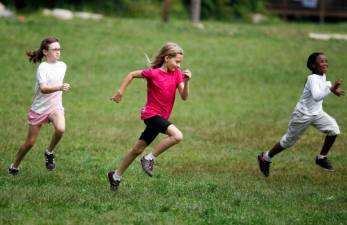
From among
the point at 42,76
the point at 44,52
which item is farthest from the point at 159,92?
the point at 44,52

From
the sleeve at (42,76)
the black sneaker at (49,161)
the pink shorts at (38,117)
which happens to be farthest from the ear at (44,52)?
the black sneaker at (49,161)

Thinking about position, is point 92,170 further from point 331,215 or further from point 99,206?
point 331,215

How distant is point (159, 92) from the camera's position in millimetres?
9688

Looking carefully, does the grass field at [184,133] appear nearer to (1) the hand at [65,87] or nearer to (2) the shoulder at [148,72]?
(1) the hand at [65,87]

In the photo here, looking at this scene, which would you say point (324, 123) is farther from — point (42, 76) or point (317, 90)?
point (42, 76)

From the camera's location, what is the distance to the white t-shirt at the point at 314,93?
11188 millimetres

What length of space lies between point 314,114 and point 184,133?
212 inches

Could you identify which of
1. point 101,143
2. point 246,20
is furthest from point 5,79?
point 246,20

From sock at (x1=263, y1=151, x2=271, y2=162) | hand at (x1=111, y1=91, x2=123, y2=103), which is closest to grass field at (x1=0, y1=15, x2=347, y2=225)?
sock at (x1=263, y1=151, x2=271, y2=162)

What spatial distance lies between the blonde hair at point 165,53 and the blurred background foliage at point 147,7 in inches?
1028

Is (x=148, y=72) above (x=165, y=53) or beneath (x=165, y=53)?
beneath

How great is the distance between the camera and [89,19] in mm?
31828

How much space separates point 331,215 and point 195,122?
30.6 ft

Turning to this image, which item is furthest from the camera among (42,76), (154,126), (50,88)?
(42,76)
